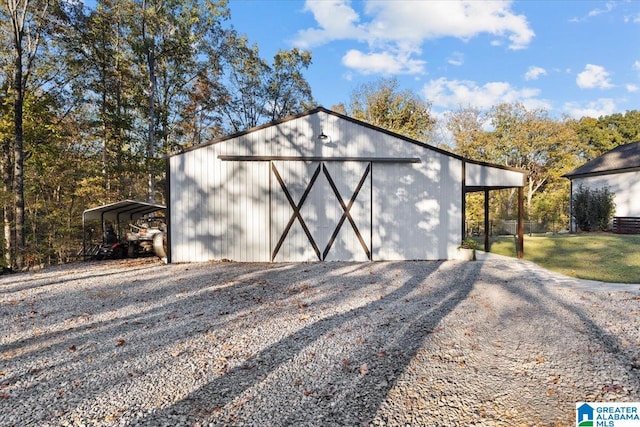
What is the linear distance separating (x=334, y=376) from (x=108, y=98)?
648 inches

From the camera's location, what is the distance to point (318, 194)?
8.96 metres

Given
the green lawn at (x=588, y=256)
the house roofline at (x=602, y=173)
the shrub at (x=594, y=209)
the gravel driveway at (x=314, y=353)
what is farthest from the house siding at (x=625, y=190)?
the gravel driveway at (x=314, y=353)

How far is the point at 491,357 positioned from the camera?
10.2ft

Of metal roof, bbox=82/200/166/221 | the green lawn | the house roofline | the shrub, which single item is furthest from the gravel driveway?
the house roofline

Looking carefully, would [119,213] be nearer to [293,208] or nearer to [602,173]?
[293,208]

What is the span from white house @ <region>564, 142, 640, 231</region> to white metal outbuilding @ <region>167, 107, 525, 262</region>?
39.2 feet

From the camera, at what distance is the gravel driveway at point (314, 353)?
7.45 ft

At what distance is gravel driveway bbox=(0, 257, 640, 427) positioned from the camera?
2.27 metres

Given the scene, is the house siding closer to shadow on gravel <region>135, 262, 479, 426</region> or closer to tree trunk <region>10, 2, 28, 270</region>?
shadow on gravel <region>135, 262, 479, 426</region>

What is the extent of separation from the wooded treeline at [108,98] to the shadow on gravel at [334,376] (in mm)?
9405

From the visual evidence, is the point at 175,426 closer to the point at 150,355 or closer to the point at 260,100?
the point at 150,355

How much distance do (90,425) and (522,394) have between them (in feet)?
10.6

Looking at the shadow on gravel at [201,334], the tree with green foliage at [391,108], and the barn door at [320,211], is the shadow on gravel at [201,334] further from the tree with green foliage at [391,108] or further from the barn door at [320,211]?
the tree with green foliage at [391,108]

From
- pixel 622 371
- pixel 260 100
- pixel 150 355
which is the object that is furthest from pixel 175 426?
pixel 260 100
